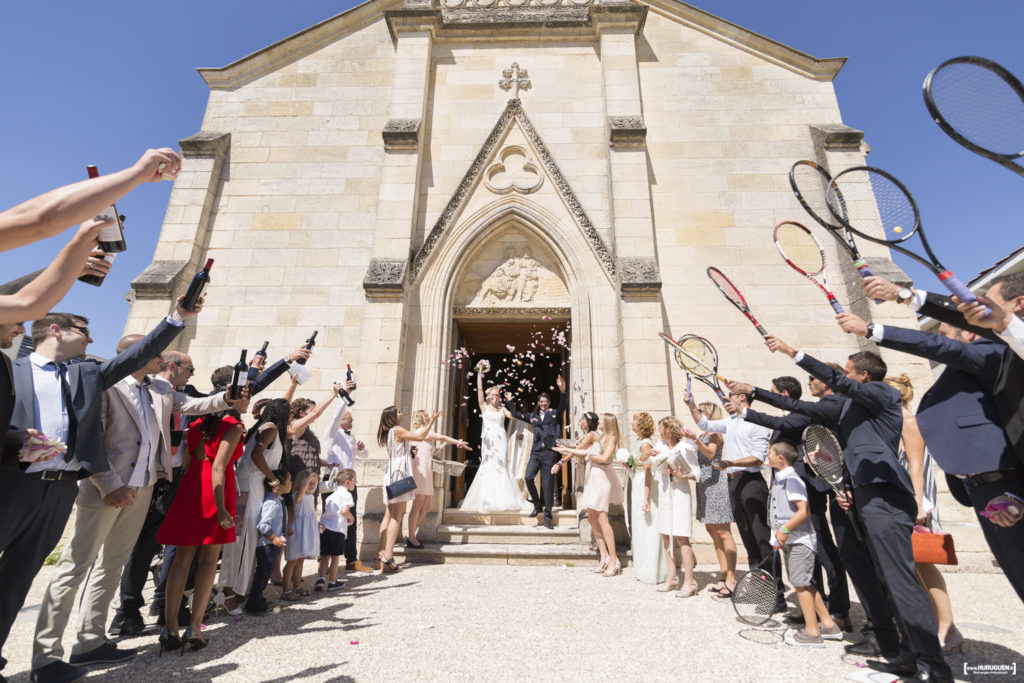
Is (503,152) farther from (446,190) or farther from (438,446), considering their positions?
(438,446)

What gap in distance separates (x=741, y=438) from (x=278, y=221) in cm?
892

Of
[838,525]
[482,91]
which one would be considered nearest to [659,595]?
[838,525]

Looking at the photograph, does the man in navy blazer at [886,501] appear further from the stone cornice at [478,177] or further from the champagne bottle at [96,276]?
the stone cornice at [478,177]

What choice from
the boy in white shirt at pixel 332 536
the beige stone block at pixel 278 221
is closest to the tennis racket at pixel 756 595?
the boy in white shirt at pixel 332 536

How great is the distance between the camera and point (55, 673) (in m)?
2.88

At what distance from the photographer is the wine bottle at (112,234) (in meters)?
2.00

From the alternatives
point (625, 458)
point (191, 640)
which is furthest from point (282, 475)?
point (625, 458)

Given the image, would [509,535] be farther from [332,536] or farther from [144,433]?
[144,433]

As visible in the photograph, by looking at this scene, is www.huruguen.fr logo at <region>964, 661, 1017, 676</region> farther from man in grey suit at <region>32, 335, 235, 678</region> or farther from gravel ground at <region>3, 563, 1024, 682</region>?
man in grey suit at <region>32, 335, 235, 678</region>

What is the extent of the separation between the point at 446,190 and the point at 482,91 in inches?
97.7

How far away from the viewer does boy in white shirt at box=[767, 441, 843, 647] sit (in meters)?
3.69

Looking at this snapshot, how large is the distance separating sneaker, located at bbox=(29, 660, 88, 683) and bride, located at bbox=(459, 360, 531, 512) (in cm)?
531

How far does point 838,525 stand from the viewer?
371 centimetres

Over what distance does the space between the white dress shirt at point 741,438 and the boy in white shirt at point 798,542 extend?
34.1 inches
